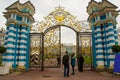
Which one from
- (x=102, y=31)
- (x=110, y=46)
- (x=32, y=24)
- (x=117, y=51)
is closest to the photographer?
(x=117, y=51)

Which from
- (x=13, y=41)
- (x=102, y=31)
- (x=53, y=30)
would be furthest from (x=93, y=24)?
(x=13, y=41)

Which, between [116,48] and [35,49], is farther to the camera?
[35,49]

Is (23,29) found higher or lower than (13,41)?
higher

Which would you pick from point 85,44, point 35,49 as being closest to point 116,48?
point 85,44

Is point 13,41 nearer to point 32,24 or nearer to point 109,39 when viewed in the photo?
point 32,24

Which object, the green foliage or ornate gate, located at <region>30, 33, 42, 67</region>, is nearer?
the green foliage

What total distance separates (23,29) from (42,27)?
5.78 ft

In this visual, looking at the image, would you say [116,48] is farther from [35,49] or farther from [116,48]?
[35,49]

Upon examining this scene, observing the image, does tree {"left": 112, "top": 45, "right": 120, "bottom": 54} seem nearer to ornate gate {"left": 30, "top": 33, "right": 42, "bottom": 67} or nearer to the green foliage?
the green foliage

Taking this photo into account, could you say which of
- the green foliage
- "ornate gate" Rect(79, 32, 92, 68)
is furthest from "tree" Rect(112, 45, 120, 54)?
"ornate gate" Rect(79, 32, 92, 68)

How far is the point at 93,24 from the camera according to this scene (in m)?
15.7

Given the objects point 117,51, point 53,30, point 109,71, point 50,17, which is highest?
point 50,17

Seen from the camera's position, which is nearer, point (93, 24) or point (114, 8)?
point (114, 8)

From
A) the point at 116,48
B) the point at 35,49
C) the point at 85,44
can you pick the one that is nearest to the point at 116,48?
the point at 116,48
